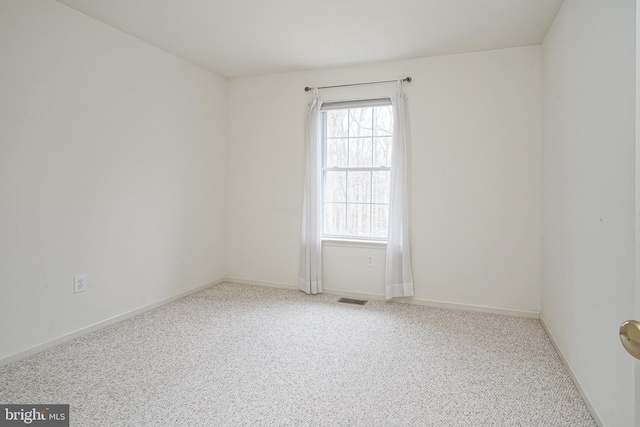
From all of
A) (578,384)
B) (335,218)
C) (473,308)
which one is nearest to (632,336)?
(578,384)

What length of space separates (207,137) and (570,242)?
3627 millimetres

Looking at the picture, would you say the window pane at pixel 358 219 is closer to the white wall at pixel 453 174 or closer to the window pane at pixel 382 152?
the white wall at pixel 453 174

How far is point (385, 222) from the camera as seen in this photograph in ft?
13.0

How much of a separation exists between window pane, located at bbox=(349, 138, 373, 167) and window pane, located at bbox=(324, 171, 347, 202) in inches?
7.5

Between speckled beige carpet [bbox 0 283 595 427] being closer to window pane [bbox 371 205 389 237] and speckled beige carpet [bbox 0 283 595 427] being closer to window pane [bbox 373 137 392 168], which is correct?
window pane [bbox 371 205 389 237]

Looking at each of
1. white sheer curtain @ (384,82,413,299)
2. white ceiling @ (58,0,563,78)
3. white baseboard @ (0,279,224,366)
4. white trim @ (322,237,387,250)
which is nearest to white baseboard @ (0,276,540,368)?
white baseboard @ (0,279,224,366)

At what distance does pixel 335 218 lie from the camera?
4.18m

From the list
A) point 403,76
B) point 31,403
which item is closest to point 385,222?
point 403,76

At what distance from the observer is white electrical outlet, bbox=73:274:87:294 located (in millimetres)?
2811

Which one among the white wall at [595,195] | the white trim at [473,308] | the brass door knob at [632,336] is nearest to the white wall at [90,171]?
the white trim at [473,308]

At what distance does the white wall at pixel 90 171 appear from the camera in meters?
2.41

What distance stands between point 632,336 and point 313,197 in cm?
350

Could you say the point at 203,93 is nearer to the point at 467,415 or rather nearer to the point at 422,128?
the point at 422,128
